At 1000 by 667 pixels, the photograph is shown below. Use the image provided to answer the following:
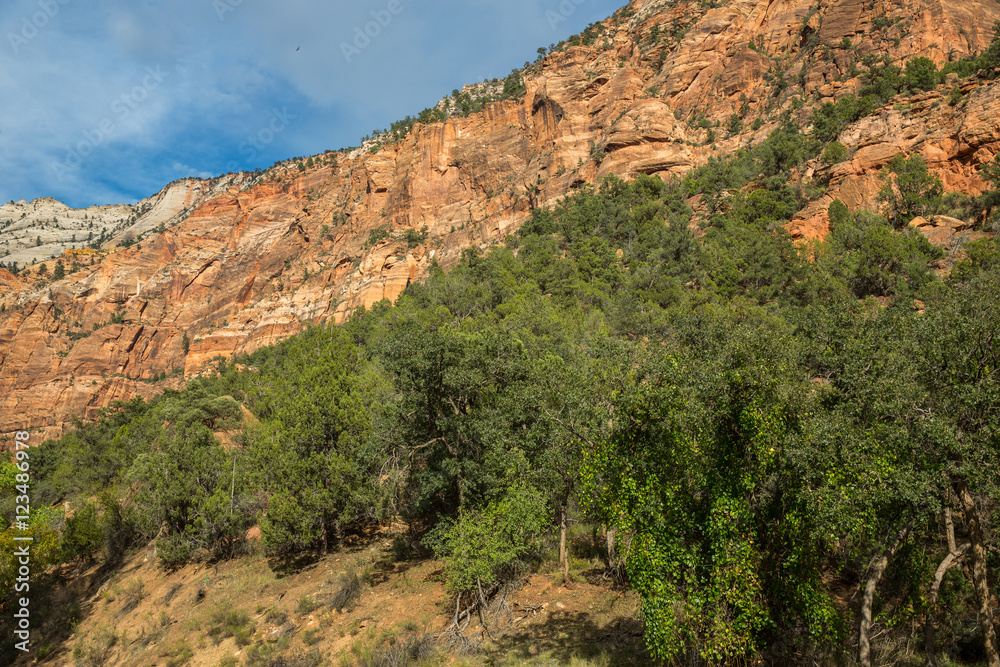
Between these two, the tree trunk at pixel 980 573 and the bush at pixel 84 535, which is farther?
the bush at pixel 84 535

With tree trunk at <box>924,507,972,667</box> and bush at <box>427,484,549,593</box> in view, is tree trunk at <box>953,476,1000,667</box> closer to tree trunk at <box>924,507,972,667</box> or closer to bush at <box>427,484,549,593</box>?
tree trunk at <box>924,507,972,667</box>

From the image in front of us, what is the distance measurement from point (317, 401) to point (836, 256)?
36315 millimetres

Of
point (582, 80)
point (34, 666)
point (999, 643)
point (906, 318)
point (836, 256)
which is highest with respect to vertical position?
point (582, 80)

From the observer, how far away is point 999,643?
8.80 metres

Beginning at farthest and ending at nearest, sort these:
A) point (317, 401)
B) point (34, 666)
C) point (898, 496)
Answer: point (317, 401)
point (34, 666)
point (898, 496)

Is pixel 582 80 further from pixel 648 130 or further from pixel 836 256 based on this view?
pixel 836 256

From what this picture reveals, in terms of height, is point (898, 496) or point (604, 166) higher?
point (604, 166)

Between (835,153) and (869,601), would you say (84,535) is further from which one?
(835,153)

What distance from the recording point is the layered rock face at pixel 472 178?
52.5 meters

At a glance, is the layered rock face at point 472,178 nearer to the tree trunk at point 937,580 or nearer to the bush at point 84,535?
the tree trunk at point 937,580

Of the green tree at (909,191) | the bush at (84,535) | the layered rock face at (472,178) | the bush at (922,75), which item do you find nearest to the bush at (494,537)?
the bush at (84,535)

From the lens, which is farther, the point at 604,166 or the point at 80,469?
the point at 604,166

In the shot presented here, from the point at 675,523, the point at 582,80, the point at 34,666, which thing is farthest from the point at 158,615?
the point at 582,80
